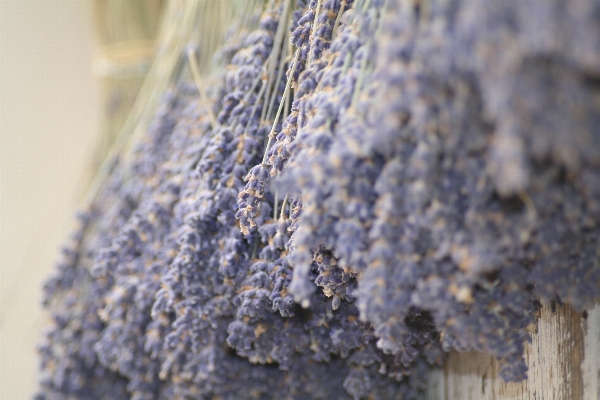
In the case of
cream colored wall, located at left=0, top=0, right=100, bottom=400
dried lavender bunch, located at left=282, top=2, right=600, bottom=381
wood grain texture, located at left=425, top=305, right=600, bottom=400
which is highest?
cream colored wall, located at left=0, top=0, right=100, bottom=400

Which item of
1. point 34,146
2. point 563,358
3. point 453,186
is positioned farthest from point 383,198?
point 34,146

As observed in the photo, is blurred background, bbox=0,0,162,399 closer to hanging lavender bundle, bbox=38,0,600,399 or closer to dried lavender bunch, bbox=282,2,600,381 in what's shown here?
hanging lavender bundle, bbox=38,0,600,399

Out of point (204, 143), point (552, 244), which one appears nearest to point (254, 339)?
point (204, 143)

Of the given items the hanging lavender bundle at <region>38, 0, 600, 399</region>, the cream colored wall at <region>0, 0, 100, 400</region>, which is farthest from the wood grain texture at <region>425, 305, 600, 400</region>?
the cream colored wall at <region>0, 0, 100, 400</region>

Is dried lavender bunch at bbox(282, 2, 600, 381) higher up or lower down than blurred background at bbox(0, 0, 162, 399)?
lower down

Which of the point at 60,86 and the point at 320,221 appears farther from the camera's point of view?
the point at 60,86

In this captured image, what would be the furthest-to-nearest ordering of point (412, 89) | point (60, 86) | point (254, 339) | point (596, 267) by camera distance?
1. point (60, 86)
2. point (254, 339)
3. point (596, 267)
4. point (412, 89)

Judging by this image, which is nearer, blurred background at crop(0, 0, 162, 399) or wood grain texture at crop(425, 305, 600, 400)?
wood grain texture at crop(425, 305, 600, 400)

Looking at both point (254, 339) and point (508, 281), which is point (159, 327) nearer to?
point (254, 339)

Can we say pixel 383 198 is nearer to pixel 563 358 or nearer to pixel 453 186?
pixel 453 186
